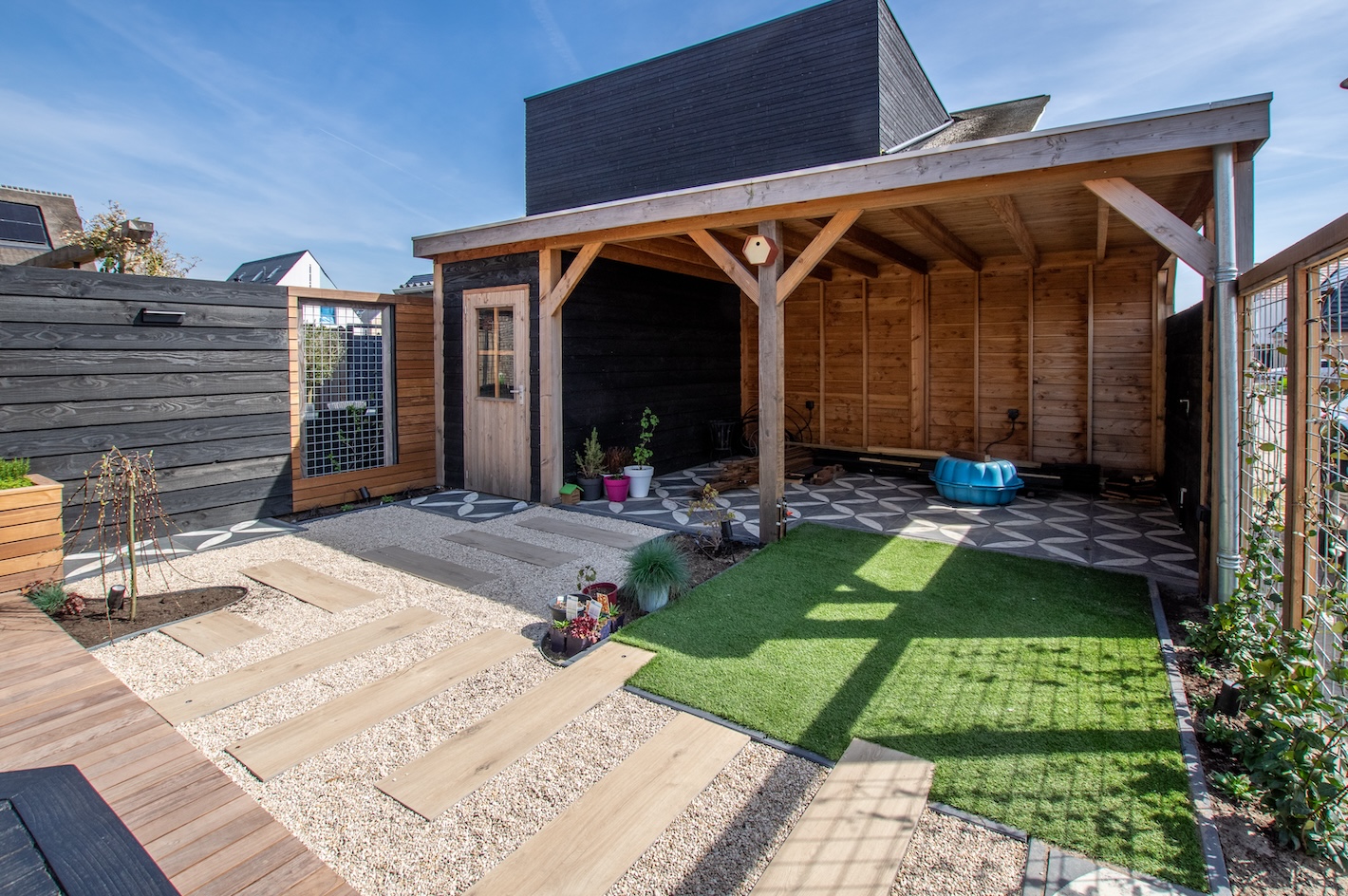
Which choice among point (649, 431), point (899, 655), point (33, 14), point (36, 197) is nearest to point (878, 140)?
point (649, 431)

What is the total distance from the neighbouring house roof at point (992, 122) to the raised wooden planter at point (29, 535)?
31.6ft

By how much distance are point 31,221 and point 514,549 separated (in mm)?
14611

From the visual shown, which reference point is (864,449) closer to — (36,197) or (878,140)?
(878,140)

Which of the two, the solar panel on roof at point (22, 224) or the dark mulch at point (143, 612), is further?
the solar panel on roof at point (22, 224)

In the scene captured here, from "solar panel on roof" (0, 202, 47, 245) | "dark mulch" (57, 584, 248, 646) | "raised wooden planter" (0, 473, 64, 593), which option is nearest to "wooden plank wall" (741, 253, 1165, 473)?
"dark mulch" (57, 584, 248, 646)

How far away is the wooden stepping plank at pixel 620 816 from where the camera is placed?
1837 mm

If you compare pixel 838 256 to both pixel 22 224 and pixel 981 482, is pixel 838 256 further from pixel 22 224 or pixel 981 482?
pixel 22 224

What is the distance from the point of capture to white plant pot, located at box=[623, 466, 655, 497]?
6.99m

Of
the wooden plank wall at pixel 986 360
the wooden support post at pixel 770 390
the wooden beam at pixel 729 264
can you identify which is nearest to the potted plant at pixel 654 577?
the wooden support post at pixel 770 390

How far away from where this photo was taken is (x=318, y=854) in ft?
6.42

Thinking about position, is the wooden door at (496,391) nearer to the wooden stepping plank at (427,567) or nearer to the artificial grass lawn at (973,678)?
the wooden stepping plank at (427,567)

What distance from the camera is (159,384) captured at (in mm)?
5324

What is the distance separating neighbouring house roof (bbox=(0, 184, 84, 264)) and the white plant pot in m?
12.1

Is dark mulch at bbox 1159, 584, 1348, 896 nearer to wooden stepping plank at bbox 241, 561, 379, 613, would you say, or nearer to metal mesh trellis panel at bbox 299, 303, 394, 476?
wooden stepping plank at bbox 241, 561, 379, 613
